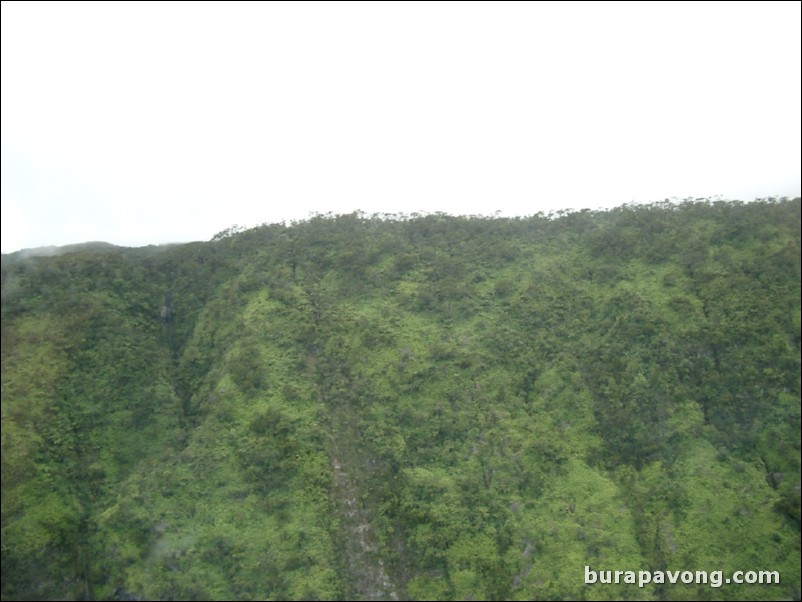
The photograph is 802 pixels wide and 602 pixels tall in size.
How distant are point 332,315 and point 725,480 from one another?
763 inches

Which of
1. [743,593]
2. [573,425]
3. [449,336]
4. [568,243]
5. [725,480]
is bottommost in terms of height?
[743,593]

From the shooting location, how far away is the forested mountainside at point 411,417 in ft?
66.0

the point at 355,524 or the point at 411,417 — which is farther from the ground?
the point at 411,417

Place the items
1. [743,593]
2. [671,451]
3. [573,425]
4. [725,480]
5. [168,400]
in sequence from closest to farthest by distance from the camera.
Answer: [743,593] < [725,480] < [671,451] < [573,425] < [168,400]

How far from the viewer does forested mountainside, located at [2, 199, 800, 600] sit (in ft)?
66.0

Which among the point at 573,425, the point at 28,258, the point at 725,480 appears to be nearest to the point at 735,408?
the point at 725,480

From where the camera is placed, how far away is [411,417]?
81.4ft

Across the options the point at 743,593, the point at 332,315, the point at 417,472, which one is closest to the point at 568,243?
the point at 332,315

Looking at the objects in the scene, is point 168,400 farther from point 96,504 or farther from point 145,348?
point 96,504

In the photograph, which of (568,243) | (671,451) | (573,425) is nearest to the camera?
(671,451)

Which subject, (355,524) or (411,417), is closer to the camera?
(355,524)

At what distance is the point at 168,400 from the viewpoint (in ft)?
85.9

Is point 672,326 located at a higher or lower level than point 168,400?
higher

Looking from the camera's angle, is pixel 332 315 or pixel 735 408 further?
pixel 332 315
